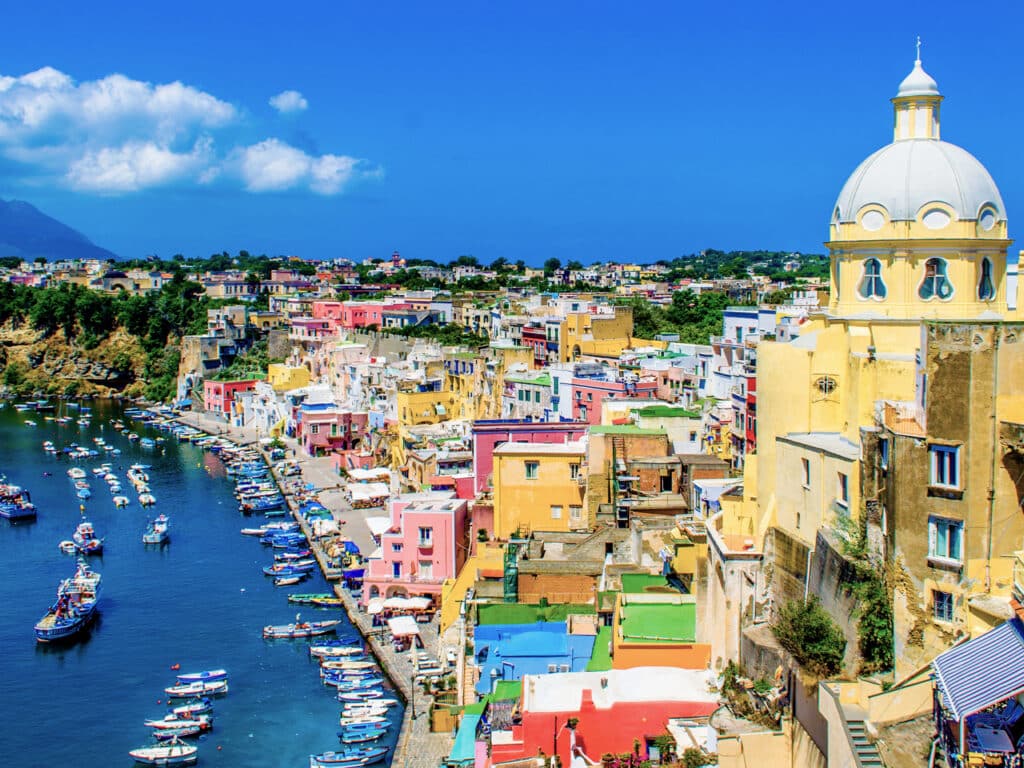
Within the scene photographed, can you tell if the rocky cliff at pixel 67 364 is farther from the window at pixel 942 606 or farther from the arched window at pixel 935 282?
the window at pixel 942 606

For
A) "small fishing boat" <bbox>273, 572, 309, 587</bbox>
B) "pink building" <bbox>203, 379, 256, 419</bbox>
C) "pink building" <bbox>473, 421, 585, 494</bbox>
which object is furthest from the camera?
"pink building" <bbox>203, 379, 256, 419</bbox>

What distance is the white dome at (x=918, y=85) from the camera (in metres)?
15.8

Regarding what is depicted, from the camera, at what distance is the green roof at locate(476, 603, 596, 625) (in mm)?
21734

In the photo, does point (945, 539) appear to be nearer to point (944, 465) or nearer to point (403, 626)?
point (944, 465)

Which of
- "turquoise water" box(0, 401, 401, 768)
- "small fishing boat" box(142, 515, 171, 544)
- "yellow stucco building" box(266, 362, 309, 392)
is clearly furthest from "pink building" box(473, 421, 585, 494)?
"yellow stucco building" box(266, 362, 309, 392)

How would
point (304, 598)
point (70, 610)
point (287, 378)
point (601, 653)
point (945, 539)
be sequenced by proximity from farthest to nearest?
point (287, 378), point (304, 598), point (70, 610), point (601, 653), point (945, 539)

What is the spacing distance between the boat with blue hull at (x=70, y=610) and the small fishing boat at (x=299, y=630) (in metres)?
5.34

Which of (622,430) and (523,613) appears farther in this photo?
(622,430)

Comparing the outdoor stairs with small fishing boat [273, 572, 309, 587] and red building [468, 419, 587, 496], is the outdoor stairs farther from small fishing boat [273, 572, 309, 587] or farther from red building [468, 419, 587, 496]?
small fishing boat [273, 572, 309, 587]

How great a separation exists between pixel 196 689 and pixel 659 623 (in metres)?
13.8

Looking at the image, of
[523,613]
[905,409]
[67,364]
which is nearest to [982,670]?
[905,409]

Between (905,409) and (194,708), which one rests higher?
(905,409)

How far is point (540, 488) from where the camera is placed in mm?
29266

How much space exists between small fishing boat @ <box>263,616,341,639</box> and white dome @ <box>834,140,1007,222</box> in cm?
2015
